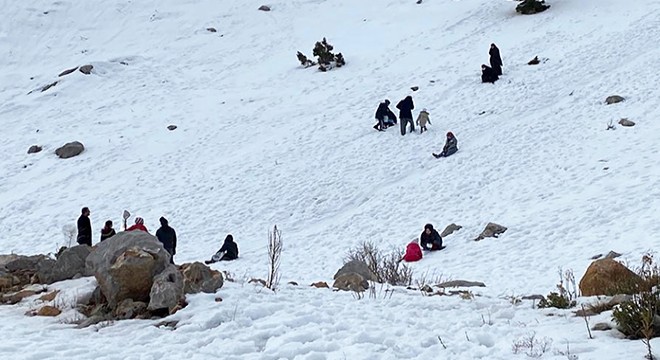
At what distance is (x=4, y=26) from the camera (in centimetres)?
3812

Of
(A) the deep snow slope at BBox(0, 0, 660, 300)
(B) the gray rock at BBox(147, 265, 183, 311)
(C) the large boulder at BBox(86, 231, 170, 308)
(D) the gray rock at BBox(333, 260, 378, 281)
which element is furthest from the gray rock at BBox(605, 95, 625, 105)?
(B) the gray rock at BBox(147, 265, 183, 311)

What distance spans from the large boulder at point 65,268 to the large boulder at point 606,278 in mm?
5630

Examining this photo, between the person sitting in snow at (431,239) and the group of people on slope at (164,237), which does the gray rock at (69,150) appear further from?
the person sitting in snow at (431,239)

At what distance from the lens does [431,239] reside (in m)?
13.8

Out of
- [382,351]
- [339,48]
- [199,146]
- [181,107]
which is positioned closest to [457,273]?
[382,351]

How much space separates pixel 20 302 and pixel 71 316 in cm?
99

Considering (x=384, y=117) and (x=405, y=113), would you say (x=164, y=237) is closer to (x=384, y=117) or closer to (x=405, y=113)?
(x=405, y=113)

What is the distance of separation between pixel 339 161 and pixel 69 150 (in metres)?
9.39

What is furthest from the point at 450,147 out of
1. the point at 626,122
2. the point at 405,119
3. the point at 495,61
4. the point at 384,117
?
the point at 495,61

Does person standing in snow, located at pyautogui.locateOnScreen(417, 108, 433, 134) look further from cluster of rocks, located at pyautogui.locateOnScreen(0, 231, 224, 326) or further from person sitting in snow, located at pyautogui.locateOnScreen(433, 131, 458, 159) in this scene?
cluster of rocks, located at pyautogui.locateOnScreen(0, 231, 224, 326)

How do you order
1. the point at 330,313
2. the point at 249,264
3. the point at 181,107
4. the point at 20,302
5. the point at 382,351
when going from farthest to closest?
1. the point at 181,107
2. the point at 249,264
3. the point at 20,302
4. the point at 330,313
5. the point at 382,351

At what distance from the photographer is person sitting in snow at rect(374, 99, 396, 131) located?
71.2ft

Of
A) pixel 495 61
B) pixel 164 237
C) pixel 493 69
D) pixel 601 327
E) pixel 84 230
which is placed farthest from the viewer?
pixel 495 61

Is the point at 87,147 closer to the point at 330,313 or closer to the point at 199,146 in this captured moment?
the point at 199,146
